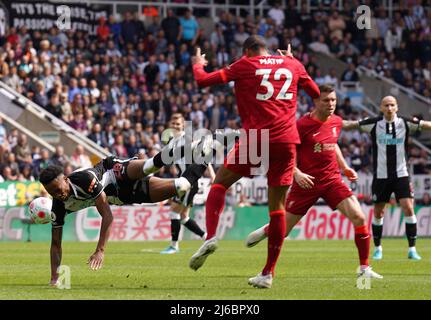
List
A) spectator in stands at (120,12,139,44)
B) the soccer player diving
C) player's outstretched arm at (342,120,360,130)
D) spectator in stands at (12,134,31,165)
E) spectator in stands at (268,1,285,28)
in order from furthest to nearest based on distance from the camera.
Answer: spectator in stands at (268,1,285,28)
spectator in stands at (120,12,139,44)
spectator in stands at (12,134,31,165)
player's outstretched arm at (342,120,360,130)
the soccer player diving

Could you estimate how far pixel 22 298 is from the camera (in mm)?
10906

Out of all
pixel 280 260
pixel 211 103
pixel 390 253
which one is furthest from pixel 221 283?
pixel 211 103

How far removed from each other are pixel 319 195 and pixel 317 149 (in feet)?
1.92

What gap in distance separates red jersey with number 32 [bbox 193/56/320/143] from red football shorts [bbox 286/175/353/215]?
1.90 metres

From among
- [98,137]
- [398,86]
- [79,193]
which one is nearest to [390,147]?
[79,193]

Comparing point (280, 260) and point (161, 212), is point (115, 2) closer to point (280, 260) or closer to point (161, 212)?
point (161, 212)

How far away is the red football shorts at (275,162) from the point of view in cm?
1184

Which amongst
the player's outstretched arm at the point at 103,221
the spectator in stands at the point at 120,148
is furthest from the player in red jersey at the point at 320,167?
the spectator in stands at the point at 120,148

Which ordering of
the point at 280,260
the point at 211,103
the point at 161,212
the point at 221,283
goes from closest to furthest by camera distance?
the point at 221,283 < the point at 280,260 < the point at 161,212 < the point at 211,103

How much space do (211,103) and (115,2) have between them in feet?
17.0

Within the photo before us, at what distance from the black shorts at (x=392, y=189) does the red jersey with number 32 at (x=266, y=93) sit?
696 cm

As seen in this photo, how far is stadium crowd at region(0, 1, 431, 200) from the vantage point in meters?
29.1

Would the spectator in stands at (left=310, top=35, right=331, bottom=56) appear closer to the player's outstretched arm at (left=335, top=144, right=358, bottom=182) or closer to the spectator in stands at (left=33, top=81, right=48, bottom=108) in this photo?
the spectator in stands at (left=33, top=81, right=48, bottom=108)

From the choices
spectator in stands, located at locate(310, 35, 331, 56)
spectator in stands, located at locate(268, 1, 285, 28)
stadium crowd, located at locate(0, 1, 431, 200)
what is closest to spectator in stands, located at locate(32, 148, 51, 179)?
stadium crowd, located at locate(0, 1, 431, 200)
